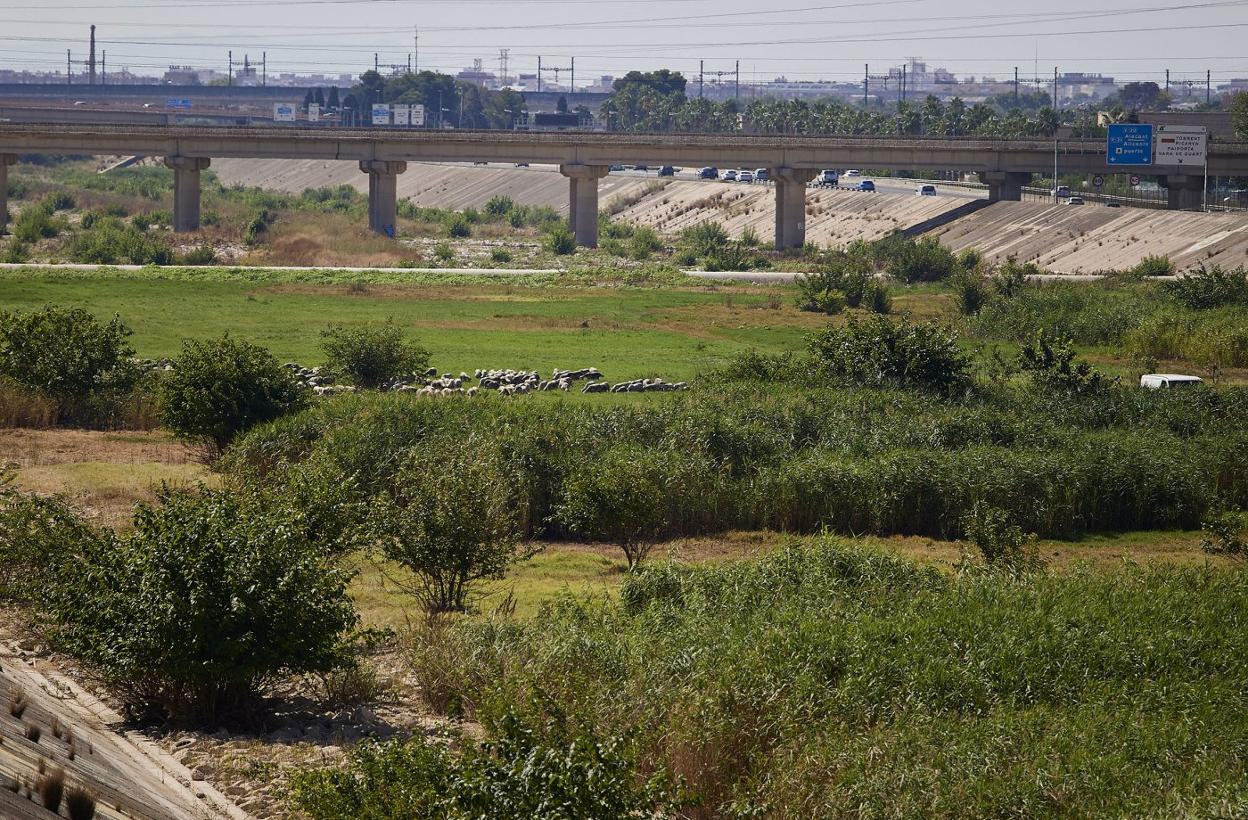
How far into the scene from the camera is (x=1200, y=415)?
40.0 metres

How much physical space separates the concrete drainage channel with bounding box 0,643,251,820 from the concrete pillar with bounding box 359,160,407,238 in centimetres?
9075

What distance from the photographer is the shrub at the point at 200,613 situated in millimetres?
18203

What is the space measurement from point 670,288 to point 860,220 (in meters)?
39.7

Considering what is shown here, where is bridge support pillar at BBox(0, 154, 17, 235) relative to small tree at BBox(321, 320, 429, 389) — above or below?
above

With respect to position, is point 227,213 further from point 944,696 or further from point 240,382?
point 944,696

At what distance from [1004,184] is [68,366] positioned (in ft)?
263

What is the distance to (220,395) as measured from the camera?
36469mm

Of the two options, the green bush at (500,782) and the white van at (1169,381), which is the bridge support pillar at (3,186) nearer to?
the white van at (1169,381)

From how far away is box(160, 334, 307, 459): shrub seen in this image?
3644 centimetres

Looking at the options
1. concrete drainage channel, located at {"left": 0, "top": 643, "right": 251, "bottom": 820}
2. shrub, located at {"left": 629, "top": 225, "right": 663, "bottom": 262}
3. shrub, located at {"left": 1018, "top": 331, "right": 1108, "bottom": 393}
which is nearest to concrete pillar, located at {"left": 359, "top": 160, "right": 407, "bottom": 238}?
shrub, located at {"left": 629, "top": 225, "right": 663, "bottom": 262}

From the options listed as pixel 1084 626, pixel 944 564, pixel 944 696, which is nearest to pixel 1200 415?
pixel 944 564

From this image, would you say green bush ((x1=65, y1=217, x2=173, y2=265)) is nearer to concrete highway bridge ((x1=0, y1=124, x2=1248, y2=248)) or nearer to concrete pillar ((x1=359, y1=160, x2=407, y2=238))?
concrete highway bridge ((x1=0, y1=124, x2=1248, y2=248))

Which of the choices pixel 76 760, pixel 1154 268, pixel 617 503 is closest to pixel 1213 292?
pixel 1154 268

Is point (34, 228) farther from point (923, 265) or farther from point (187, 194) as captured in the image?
point (923, 265)
